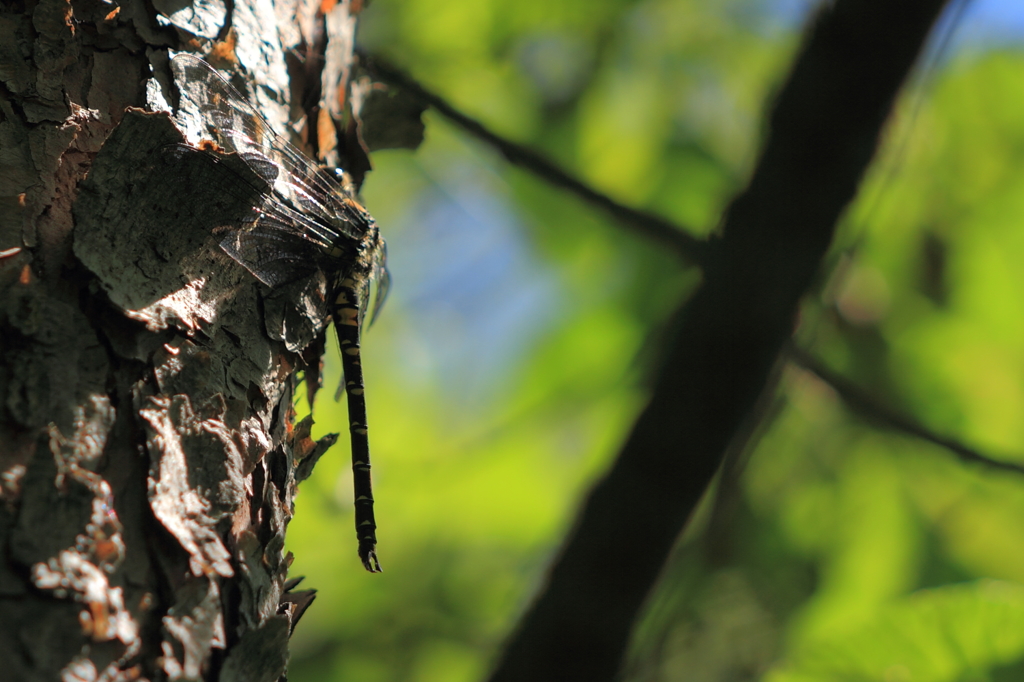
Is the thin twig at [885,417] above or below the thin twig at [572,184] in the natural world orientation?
below

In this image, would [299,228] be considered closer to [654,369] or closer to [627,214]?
[627,214]

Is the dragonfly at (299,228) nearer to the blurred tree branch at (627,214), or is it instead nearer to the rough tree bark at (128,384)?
the rough tree bark at (128,384)

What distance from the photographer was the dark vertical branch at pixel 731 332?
1.46 meters

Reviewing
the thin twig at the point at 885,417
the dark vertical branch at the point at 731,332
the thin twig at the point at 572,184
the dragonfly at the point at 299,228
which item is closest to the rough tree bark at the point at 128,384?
the dragonfly at the point at 299,228

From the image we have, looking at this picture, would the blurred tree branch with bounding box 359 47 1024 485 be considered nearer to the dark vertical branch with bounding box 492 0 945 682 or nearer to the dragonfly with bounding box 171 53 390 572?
the dark vertical branch with bounding box 492 0 945 682

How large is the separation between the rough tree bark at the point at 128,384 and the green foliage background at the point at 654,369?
125 centimetres

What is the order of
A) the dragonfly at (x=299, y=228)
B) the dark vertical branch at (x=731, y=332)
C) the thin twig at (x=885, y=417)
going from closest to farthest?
the dragonfly at (x=299, y=228)
the dark vertical branch at (x=731, y=332)
the thin twig at (x=885, y=417)

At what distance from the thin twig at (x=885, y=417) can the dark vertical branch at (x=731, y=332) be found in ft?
0.83

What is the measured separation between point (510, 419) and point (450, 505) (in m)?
0.36

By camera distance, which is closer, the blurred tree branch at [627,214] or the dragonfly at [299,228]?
the dragonfly at [299,228]

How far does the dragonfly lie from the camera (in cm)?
107

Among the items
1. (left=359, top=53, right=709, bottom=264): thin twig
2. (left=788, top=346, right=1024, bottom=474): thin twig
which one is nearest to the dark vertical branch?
(left=359, top=53, right=709, bottom=264): thin twig

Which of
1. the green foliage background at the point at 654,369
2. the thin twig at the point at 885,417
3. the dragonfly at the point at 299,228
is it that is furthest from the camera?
the green foliage background at the point at 654,369

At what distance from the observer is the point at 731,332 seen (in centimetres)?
153
